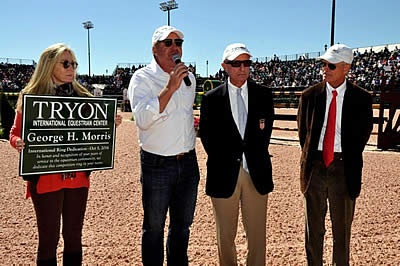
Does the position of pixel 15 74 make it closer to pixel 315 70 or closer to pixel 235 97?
pixel 315 70

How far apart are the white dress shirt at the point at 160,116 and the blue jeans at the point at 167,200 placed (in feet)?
0.27

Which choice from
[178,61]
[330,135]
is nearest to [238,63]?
[178,61]

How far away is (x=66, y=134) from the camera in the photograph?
2.95 meters

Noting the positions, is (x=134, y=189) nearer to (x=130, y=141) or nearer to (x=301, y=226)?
(x=301, y=226)

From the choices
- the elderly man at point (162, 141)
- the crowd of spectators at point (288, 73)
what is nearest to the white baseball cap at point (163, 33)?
the elderly man at point (162, 141)

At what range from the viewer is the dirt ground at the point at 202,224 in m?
3.85

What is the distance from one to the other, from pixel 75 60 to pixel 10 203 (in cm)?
380

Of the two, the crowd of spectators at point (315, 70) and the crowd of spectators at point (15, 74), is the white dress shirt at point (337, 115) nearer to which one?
the crowd of spectators at point (315, 70)

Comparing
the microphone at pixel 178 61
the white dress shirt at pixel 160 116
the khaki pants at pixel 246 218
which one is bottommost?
the khaki pants at pixel 246 218

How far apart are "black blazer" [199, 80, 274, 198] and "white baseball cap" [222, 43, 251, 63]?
26 cm

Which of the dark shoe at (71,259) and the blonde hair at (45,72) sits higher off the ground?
the blonde hair at (45,72)

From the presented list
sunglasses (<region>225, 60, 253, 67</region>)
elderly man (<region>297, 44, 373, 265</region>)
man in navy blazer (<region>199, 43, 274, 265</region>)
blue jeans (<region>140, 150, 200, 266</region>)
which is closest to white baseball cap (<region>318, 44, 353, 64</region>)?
elderly man (<region>297, 44, 373, 265</region>)

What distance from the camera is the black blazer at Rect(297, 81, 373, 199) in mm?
3053

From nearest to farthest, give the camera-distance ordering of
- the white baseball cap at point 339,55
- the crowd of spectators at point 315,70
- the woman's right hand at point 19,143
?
1. the woman's right hand at point 19,143
2. the white baseball cap at point 339,55
3. the crowd of spectators at point 315,70
